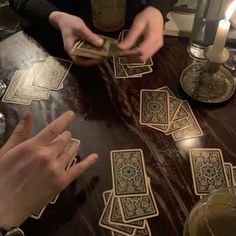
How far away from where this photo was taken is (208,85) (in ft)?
Answer: 3.12

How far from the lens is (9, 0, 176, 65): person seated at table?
39.7 inches

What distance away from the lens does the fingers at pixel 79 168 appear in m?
0.75

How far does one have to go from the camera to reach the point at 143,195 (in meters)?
0.76

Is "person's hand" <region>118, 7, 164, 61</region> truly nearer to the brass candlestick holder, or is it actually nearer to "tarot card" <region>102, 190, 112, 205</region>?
the brass candlestick holder

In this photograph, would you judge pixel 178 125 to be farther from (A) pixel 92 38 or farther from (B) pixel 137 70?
(A) pixel 92 38

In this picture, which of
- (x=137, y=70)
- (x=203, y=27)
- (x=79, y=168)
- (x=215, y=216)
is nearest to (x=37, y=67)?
(x=137, y=70)

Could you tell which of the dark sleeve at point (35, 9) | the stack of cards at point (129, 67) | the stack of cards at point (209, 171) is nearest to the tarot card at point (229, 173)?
the stack of cards at point (209, 171)

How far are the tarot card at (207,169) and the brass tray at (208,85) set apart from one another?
0.15m

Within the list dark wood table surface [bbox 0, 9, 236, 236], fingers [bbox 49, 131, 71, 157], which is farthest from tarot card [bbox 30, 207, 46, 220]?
fingers [bbox 49, 131, 71, 157]

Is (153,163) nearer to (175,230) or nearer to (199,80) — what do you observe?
(175,230)

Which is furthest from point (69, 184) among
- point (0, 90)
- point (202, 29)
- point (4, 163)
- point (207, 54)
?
point (202, 29)

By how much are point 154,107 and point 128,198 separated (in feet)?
0.87

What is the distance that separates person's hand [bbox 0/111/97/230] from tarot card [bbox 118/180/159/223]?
0.11m

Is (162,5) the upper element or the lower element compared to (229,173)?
upper
